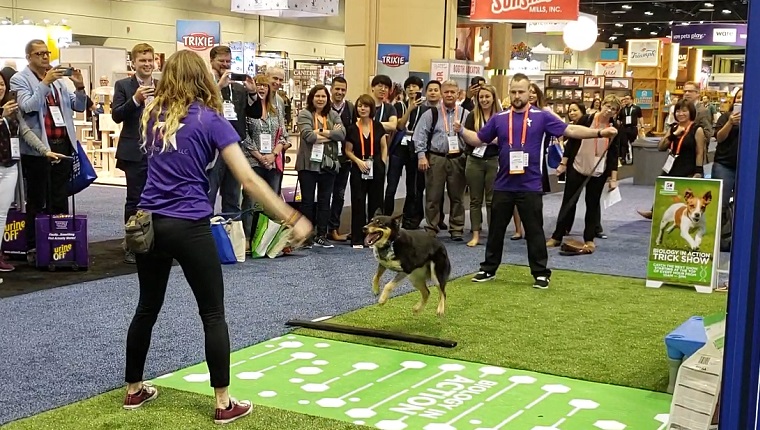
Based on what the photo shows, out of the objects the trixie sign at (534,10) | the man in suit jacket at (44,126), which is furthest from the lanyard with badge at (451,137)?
the man in suit jacket at (44,126)

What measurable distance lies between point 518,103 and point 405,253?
225cm

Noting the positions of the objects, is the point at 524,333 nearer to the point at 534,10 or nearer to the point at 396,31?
the point at 534,10

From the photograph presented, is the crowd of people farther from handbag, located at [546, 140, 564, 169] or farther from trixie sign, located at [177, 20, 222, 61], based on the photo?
trixie sign, located at [177, 20, 222, 61]

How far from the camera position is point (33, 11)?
72.4ft

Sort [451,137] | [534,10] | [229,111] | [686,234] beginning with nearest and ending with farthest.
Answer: [686,234] → [229,111] → [451,137] → [534,10]

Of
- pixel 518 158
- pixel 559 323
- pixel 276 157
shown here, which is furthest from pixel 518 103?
pixel 276 157

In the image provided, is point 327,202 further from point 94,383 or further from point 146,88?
point 94,383

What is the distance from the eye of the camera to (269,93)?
7.97 m

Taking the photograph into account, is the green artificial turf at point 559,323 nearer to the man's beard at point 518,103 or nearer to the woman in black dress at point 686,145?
the man's beard at point 518,103

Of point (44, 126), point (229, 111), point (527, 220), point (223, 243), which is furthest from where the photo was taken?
point (223, 243)

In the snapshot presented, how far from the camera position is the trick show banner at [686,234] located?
23.1 feet

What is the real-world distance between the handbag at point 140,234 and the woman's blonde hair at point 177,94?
1.02 feet

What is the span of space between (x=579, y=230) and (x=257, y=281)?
5049 mm

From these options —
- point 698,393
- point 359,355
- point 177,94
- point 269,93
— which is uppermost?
point 269,93
